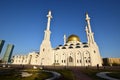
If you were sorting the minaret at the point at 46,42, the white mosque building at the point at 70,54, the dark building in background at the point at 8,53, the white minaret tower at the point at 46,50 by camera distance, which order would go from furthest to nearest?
the dark building in background at the point at 8,53 < the minaret at the point at 46,42 < the white minaret tower at the point at 46,50 < the white mosque building at the point at 70,54

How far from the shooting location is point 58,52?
219 feet

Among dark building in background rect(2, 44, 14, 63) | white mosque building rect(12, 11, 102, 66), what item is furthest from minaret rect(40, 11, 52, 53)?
dark building in background rect(2, 44, 14, 63)

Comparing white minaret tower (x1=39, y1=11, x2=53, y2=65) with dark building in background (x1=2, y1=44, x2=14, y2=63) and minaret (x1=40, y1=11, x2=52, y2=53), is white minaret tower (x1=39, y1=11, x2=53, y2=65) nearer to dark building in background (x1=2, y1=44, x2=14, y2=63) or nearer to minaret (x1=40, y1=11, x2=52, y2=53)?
minaret (x1=40, y1=11, x2=52, y2=53)

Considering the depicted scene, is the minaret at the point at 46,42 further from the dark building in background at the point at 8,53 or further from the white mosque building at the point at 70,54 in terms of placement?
the dark building in background at the point at 8,53

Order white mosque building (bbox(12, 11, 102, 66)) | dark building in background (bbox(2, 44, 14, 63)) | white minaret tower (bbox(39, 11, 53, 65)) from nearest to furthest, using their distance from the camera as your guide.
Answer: white mosque building (bbox(12, 11, 102, 66)) < white minaret tower (bbox(39, 11, 53, 65)) < dark building in background (bbox(2, 44, 14, 63))

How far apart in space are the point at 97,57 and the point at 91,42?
8.27 m

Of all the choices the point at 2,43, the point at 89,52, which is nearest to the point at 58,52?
the point at 89,52

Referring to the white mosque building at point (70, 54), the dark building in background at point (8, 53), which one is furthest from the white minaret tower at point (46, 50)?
the dark building in background at point (8, 53)

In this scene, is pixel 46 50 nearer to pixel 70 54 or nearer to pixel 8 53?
pixel 70 54

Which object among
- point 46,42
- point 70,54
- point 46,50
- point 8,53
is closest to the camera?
point 70,54

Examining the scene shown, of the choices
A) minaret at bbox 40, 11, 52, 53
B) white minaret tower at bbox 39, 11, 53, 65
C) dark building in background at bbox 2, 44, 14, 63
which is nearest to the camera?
white minaret tower at bbox 39, 11, 53, 65

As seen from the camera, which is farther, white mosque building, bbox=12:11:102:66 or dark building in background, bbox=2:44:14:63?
dark building in background, bbox=2:44:14:63

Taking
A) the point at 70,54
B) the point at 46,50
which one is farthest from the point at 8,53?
the point at 70,54

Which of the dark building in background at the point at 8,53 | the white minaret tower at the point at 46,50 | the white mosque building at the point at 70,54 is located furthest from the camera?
the dark building in background at the point at 8,53
